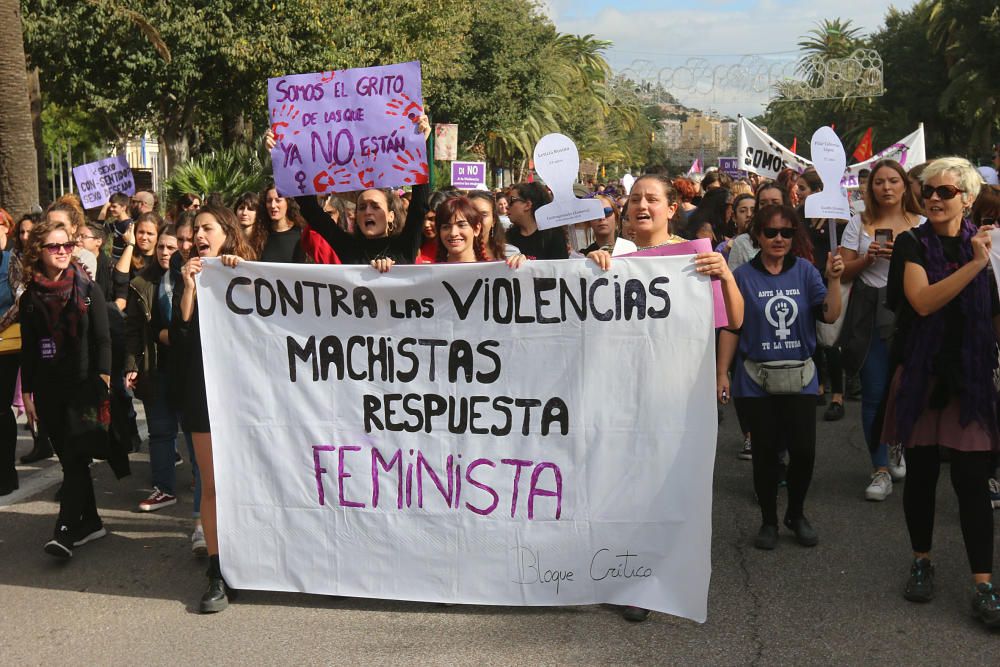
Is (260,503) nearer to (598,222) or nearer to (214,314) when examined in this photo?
(214,314)

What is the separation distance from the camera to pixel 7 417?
6.94m

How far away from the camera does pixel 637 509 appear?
15.2ft

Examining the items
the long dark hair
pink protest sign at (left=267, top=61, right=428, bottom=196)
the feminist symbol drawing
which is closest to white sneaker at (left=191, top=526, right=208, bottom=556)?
pink protest sign at (left=267, top=61, right=428, bottom=196)

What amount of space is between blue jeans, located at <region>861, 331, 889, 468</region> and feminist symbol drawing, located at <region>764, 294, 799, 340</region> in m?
1.25

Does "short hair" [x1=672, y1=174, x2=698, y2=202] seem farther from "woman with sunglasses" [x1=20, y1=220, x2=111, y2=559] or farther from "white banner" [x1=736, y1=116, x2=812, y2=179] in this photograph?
"woman with sunglasses" [x1=20, y1=220, x2=111, y2=559]

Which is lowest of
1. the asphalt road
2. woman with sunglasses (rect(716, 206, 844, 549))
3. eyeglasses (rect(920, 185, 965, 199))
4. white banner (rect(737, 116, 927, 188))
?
the asphalt road

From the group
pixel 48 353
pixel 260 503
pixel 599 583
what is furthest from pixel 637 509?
pixel 48 353

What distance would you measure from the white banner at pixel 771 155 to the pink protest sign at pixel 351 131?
7267 mm

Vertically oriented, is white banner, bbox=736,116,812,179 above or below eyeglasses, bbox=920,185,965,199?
above

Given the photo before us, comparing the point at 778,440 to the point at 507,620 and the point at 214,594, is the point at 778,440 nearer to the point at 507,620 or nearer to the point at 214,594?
the point at 507,620

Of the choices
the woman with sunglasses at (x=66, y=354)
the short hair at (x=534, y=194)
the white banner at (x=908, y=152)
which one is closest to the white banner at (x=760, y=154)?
the white banner at (x=908, y=152)

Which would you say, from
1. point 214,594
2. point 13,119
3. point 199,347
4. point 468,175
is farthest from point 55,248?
point 468,175

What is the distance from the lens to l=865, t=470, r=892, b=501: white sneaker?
642 centimetres

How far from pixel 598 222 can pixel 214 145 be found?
3460 cm
